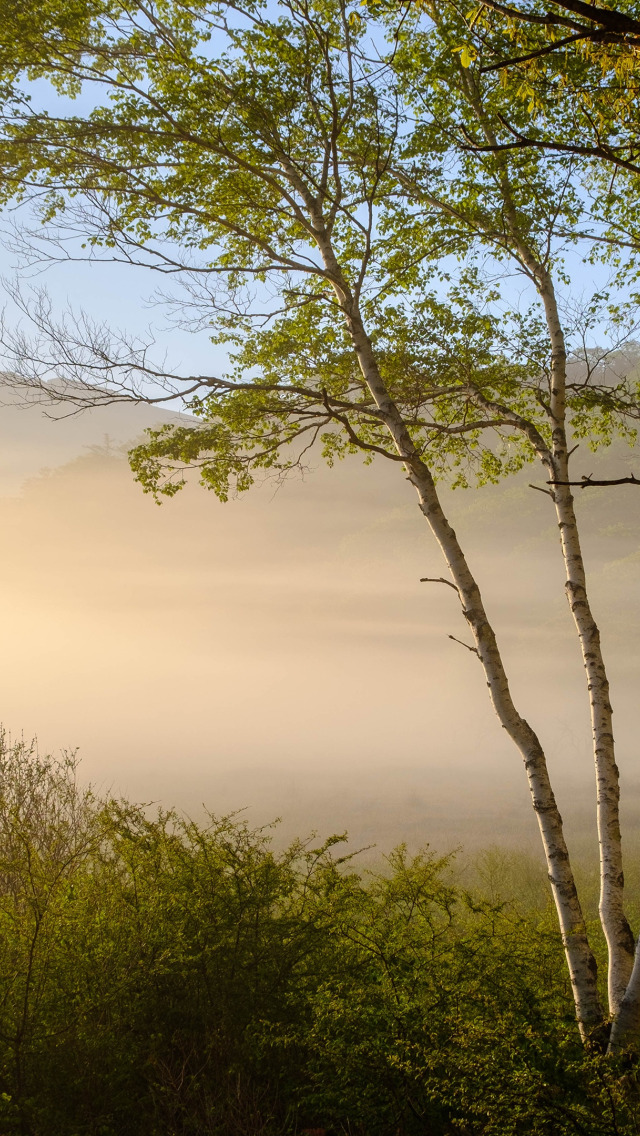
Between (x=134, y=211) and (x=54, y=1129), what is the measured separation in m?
6.40

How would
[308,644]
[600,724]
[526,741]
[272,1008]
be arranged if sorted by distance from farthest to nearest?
[308,644], [600,724], [526,741], [272,1008]

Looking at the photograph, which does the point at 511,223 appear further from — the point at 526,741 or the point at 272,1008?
the point at 272,1008

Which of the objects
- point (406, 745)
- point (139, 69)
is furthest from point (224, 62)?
point (406, 745)

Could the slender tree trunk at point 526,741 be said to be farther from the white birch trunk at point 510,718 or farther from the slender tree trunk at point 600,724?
the slender tree trunk at point 600,724

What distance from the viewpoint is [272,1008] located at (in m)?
4.41

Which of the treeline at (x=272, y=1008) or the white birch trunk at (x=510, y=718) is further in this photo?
the white birch trunk at (x=510, y=718)

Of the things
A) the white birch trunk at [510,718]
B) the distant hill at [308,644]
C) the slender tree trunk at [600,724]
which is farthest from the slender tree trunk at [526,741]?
the distant hill at [308,644]

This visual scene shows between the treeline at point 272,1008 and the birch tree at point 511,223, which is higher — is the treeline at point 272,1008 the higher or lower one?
the lower one

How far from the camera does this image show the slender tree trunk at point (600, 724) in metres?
4.38

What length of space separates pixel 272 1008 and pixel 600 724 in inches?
110

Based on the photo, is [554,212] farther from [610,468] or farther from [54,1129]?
[610,468]

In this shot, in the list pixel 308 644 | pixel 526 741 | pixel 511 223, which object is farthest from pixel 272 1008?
pixel 308 644

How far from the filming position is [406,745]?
2110 inches

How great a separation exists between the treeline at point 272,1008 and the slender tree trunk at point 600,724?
48cm
